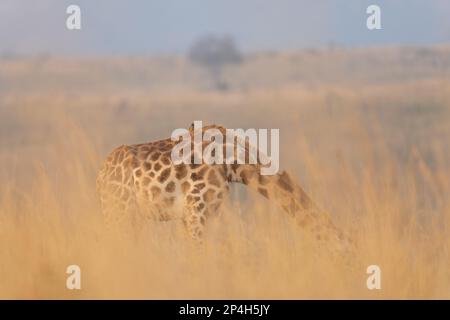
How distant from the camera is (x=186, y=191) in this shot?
27.0ft

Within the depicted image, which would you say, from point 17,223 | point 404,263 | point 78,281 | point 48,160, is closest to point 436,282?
point 404,263

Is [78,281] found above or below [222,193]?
below

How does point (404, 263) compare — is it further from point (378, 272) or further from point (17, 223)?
point (17, 223)

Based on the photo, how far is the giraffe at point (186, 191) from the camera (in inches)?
316

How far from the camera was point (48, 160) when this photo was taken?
76.2 ft

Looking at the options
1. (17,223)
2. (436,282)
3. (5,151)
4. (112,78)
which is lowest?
(436,282)

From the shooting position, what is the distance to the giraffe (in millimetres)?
8031

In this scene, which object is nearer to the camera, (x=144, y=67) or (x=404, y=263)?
(x=404, y=263)

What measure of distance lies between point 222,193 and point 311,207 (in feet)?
2.78

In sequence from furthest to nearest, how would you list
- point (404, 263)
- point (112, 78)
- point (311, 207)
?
point (112, 78) → point (311, 207) → point (404, 263)

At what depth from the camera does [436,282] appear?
7.31 meters

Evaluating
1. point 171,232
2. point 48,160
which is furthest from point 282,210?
point 48,160

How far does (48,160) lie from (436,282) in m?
17.2

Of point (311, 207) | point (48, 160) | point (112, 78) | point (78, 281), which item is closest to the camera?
point (78, 281)
